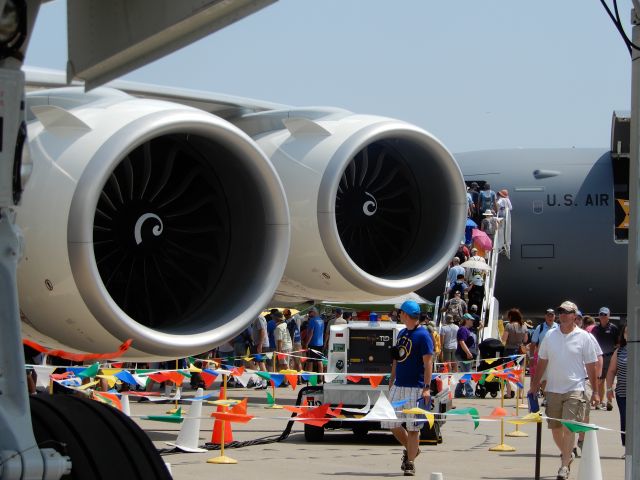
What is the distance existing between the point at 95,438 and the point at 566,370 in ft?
21.5

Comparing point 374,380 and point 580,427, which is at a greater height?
point 374,380

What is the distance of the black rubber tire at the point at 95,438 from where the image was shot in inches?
189

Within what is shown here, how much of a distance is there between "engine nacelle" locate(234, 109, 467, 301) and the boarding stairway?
490 inches

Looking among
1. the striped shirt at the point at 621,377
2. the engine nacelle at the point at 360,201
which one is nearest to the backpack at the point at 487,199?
the striped shirt at the point at 621,377

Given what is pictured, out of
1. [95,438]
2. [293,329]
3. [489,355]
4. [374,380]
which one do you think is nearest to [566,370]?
[374,380]

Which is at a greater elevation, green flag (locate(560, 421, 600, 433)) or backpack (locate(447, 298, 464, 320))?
backpack (locate(447, 298, 464, 320))

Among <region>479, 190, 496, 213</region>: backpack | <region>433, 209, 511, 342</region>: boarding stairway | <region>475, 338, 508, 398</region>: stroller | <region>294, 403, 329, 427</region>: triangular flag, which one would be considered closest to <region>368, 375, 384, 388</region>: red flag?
<region>294, 403, 329, 427</region>: triangular flag

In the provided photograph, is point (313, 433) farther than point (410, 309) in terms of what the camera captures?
Yes

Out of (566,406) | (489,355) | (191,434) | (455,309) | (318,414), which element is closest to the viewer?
(566,406)

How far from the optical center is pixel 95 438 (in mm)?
4918

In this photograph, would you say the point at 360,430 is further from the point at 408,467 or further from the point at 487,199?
the point at 487,199

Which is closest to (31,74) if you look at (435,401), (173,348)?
(173,348)

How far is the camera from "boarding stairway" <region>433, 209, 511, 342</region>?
22.1 m

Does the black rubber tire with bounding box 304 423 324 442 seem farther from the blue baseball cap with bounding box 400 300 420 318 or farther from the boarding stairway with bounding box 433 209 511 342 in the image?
the boarding stairway with bounding box 433 209 511 342
